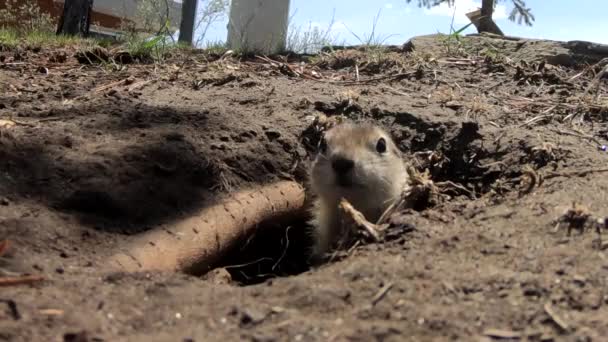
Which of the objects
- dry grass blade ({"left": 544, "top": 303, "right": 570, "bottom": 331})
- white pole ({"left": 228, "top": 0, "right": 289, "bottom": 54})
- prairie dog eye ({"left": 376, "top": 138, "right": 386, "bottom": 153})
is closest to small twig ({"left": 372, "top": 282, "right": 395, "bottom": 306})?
dry grass blade ({"left": 544, "top": 303, "right": 570, "bottom": 331})

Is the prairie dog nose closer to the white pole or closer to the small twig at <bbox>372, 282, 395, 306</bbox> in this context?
the small twig at <bbox>372, 282, 395, 306</bbox>

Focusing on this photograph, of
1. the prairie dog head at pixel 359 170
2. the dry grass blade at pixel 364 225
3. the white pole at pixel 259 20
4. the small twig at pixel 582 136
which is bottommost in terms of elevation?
the dry grass blade at pixel 364 225

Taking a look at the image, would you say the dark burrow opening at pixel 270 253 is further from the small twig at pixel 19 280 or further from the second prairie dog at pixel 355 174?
the small twig at pixel 19 280

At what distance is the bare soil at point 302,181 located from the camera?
1999mm

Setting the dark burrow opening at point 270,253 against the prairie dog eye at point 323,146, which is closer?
the prairie dog eye at point 323,146

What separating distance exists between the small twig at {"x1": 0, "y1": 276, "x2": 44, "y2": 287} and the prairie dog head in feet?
6.05

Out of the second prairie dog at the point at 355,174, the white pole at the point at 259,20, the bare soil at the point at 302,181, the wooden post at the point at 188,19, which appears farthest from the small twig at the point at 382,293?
the wooden post at the point at 188,19

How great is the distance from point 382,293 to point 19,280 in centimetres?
133

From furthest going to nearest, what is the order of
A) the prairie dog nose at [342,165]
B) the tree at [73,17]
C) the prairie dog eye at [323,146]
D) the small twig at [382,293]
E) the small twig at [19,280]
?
1. the tree at [73,17]
2. the prairie dog eye at [323,146]
3. the prairie dog nose at [342,165]
4. the small twig at [19,280]
5. the small twig at [382,293]

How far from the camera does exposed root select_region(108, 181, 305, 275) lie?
304cm

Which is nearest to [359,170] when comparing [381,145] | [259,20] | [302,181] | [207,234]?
[381,145]

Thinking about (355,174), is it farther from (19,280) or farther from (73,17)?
(73,17)

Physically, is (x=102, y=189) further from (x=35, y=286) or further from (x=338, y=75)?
(x=338, y=75)

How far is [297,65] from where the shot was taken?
6.68 meters
